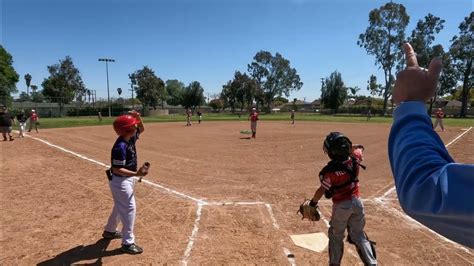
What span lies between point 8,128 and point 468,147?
24.5 metres

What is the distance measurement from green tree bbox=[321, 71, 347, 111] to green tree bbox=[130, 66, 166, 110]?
45.5 m

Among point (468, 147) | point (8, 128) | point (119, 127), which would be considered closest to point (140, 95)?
point (8, 128)

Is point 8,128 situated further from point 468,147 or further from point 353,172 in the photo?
point 468,147

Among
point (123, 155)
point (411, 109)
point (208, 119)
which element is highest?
point (411, 109)

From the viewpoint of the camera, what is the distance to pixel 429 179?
1073mm

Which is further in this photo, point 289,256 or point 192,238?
point 192,238

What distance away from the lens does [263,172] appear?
1074 centimetres

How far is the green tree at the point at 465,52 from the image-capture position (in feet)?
227

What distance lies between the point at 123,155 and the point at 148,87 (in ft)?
272

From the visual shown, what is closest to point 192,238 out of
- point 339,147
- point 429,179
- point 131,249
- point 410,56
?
point 131,249

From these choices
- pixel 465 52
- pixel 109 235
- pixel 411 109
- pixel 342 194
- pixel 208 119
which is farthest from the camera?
pixel 465 52

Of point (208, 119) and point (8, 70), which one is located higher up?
point (8, 70)

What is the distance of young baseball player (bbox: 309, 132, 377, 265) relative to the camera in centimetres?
403

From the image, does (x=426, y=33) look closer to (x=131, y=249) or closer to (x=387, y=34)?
(x=387, y=34)
